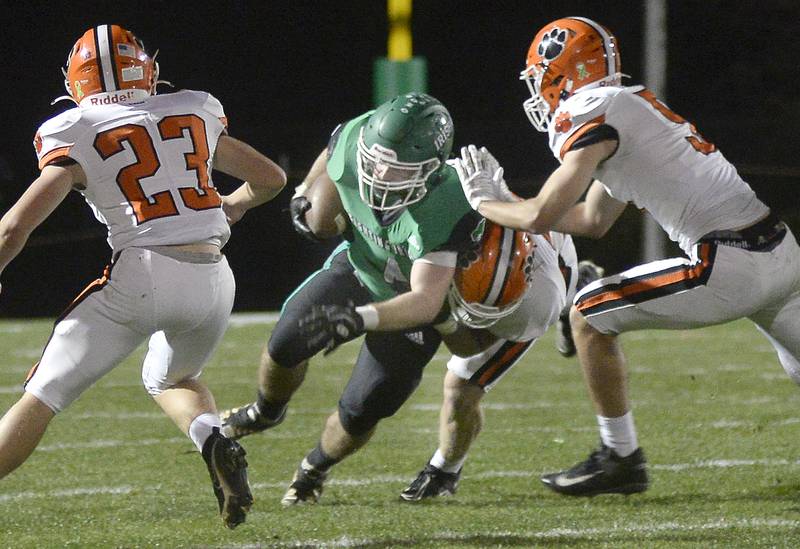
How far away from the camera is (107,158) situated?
3.58 m

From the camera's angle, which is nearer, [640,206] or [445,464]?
[640,206]

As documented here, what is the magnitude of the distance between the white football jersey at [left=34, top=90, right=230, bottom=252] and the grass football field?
2.75 ft

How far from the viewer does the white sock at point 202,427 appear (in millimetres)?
3680

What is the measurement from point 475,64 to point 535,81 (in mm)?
14355

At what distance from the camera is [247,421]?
4.52m

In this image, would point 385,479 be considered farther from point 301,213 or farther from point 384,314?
point 384,314

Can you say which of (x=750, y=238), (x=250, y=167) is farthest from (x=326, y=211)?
(x=750, y=238)

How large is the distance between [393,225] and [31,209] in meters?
1.00

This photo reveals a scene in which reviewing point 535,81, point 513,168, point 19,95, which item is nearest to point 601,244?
point 513,168

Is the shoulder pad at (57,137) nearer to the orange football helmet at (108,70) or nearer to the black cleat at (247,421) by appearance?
the orange football helmet at (108,70)

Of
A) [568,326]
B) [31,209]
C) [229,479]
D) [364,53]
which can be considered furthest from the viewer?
[364,53]

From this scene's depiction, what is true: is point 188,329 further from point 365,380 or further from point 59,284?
point 59,284

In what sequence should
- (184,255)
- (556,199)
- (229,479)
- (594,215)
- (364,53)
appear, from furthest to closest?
(364,53) < (594,215) < (556,199) < (184,255) < (229,479)

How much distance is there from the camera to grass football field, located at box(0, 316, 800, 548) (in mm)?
3723
